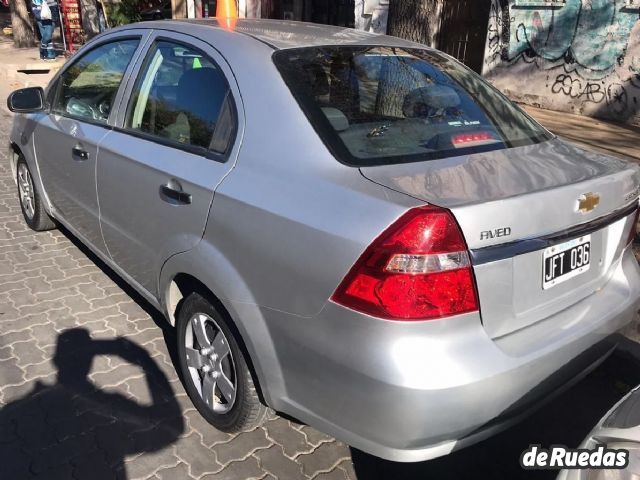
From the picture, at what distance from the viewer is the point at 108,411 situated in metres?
2.82

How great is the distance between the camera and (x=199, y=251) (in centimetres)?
246

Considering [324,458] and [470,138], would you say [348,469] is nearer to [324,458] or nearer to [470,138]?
[324,458]

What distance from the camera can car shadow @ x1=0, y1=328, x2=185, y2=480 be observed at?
2475 mm

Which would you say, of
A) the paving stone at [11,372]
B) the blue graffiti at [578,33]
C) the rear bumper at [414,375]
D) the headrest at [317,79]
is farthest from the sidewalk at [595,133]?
the paving stone at [11,372]

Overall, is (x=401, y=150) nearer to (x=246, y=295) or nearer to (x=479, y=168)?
(x=479, y=168)

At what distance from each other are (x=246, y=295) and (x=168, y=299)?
78 centimetres

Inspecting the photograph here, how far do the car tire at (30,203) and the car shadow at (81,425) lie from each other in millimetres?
1940

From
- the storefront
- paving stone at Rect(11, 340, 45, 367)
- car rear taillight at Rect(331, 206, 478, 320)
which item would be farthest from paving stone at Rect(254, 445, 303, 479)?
the storefront

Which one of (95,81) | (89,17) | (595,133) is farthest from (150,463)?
(89,17)

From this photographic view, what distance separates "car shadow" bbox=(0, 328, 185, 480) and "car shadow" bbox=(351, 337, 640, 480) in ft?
3.16

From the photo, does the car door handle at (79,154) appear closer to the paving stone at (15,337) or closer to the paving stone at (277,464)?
the paving stone at (15,337)

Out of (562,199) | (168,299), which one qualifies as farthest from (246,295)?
(562,199)

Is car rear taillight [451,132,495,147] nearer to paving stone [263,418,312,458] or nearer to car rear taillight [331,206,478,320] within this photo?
car rear taillight [331,206,478,320]

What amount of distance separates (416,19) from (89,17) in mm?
13907
